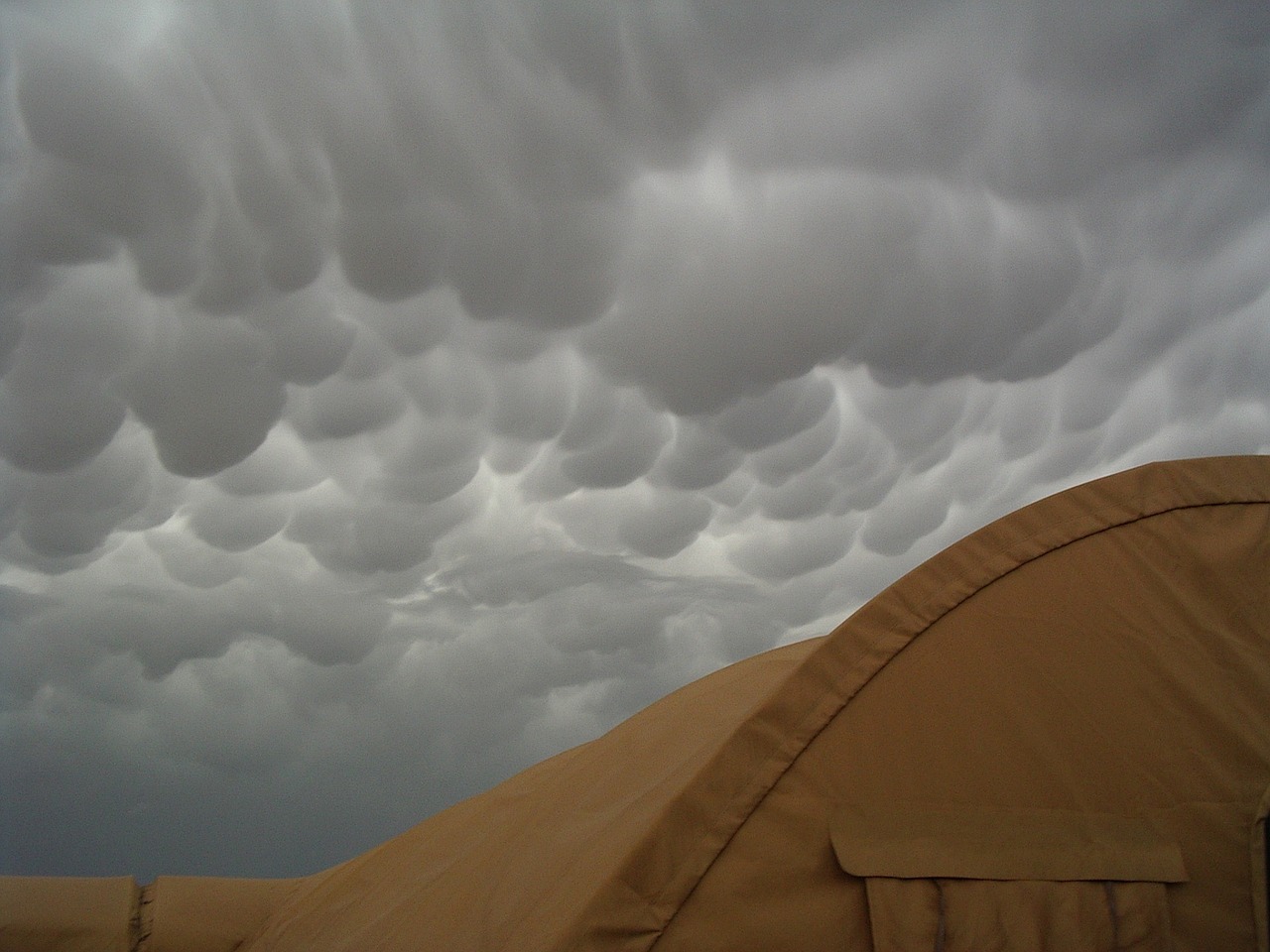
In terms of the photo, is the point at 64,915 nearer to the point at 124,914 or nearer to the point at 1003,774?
the point at 124,914

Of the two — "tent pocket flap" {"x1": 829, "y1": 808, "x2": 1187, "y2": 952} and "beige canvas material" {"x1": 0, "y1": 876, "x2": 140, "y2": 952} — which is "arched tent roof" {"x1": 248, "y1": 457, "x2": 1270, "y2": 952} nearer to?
"tent pocket flap" {"x1": 829, "y1": 808, "x2": 1187, "y2": 952}

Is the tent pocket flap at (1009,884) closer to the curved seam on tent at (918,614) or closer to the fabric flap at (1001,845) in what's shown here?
the fabric flap at (1001,845)

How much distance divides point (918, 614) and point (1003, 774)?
2.55 ft

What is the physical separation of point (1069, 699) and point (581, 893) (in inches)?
92.1

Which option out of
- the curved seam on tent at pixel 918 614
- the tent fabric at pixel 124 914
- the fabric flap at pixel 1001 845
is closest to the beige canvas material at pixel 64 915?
the tent fabric at pixel 124 914

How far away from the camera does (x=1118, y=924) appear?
3988 millimetres

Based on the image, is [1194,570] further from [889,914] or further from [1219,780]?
[889,914]

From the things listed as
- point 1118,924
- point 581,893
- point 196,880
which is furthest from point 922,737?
point 196,880

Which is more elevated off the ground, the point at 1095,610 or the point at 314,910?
the point at 1095,610

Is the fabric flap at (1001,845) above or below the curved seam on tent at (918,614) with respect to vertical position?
below

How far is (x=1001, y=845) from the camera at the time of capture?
410 cm

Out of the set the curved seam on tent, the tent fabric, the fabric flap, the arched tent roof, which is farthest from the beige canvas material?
the fabric flap

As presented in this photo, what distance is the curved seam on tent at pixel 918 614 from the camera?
4.03 meters

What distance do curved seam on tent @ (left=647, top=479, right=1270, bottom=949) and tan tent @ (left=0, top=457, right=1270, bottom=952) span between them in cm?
1
